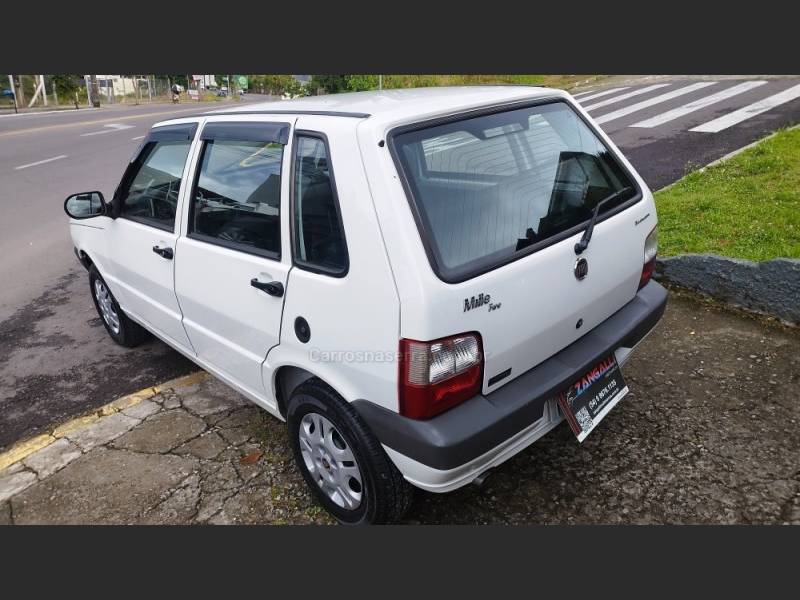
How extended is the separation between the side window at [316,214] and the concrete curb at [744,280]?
3.26 metres

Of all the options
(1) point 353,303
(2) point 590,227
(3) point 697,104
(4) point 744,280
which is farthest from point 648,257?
(3) point 697,104

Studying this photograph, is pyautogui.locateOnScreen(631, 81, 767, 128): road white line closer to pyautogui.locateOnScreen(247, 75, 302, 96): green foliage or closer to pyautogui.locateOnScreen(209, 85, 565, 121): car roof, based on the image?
pyautogui.locateOnScreen(209, 85, 565, 121): car roof

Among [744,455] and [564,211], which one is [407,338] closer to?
[564,211]

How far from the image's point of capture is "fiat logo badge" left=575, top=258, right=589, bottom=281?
2754 mm

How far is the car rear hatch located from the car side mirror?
2682 millimetres

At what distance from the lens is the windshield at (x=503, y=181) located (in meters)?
2.46

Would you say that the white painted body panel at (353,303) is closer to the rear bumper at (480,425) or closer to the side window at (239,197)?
the rear bumper at (480,425)

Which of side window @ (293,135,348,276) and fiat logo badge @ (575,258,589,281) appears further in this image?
fiat logo badge @ (575,258,589,281)

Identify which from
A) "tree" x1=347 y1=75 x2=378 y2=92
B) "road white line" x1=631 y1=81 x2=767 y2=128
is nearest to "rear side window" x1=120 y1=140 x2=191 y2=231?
"road white line" x1=631 y1=81 x2=767 y2=128

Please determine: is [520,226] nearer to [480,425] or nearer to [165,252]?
[480,425]

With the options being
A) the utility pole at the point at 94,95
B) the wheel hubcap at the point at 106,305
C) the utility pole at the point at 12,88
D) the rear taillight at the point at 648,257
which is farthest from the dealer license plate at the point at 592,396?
the utility pole at the point at 94,95

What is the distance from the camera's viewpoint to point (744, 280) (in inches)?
173

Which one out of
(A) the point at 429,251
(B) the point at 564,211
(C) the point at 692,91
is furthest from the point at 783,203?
(C) the point at 692,91

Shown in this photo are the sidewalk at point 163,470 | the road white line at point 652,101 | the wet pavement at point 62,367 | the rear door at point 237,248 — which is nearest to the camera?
the rear door at point 237,248
